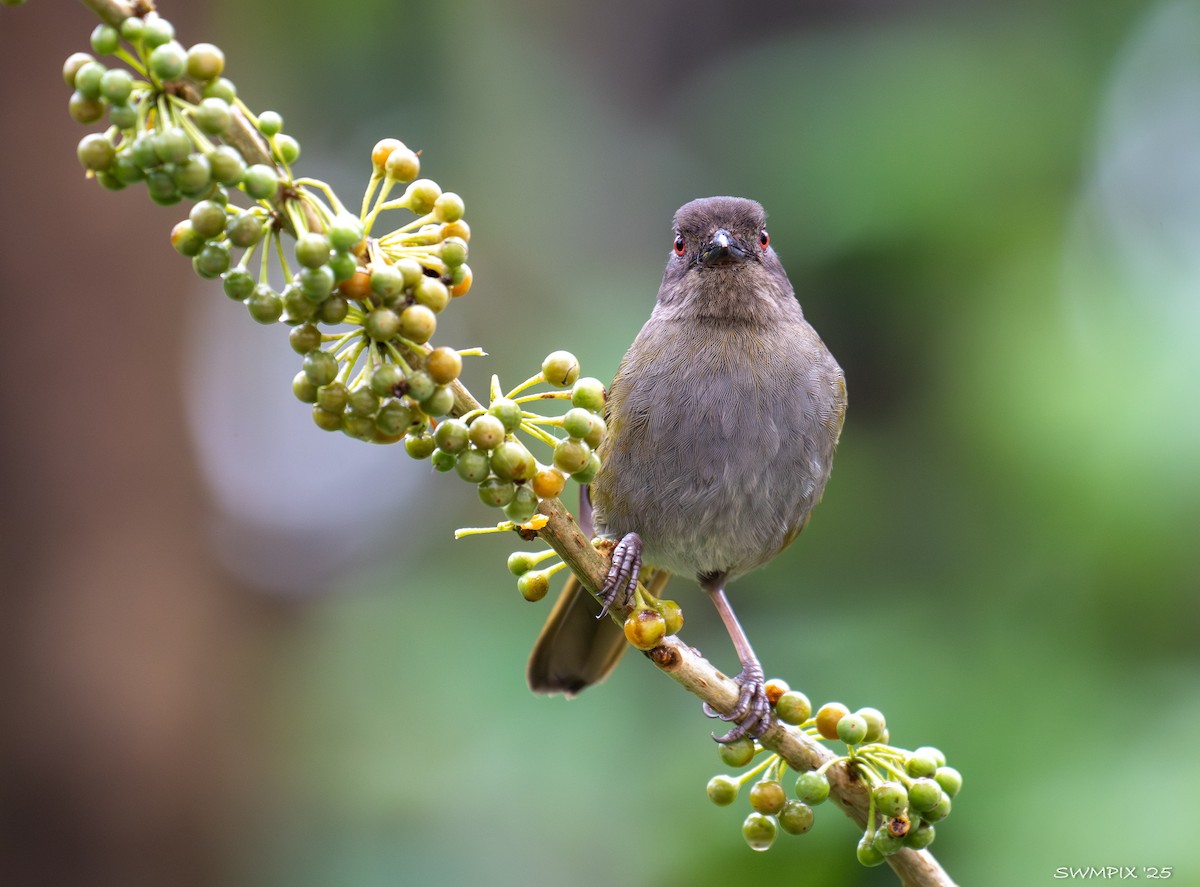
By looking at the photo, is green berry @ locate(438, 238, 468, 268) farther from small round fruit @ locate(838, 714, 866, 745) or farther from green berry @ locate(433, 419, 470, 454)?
small round fruit @ locate(838, 714, 866, 745)

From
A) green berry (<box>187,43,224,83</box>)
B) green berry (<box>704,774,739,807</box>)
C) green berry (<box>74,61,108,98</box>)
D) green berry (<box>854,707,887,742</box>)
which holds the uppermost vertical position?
green berry (<box>187,43,224,83</box>)

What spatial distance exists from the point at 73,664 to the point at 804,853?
378cm

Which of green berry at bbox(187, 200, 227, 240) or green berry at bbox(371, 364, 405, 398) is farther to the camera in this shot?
green berry at bbox(371, 364, 405, 398)

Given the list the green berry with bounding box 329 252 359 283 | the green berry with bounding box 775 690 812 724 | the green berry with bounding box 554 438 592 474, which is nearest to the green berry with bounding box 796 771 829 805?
the green berry with bounding box 775 690 812 724

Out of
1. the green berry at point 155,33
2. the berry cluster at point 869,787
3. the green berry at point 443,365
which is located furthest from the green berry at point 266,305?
the berry cluster at point 869,787

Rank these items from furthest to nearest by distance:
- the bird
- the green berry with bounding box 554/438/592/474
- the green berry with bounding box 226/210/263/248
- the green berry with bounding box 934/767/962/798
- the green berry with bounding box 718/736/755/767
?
the bird < the green berry with bounding box 718/736/755/767 < the green berry with bounding box 934/767/962/798 < the green berry with bounding box 554/438/592/474 < the green berry with bounding box 226/210/263/248

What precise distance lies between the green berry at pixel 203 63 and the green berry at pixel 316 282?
9.9 inches

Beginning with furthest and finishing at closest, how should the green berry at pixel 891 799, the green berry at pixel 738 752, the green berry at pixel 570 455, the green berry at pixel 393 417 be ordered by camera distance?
1. the green berry at pixel 738 752
2. the green berry at pixel 891 799
3. the green berry at pixel 570 455
4. the green berry at pixel 393 417

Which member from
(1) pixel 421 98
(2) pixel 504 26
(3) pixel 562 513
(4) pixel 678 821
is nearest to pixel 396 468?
(1) pixel 421 98

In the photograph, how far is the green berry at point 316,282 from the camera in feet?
4.67

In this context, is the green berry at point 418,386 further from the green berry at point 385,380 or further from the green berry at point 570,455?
the green berry at point 570,455

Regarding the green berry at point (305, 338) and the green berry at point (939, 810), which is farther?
the green berry at point (939, 810)

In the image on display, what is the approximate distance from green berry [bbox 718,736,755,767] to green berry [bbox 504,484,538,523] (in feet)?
2.27

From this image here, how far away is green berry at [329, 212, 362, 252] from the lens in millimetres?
1449
